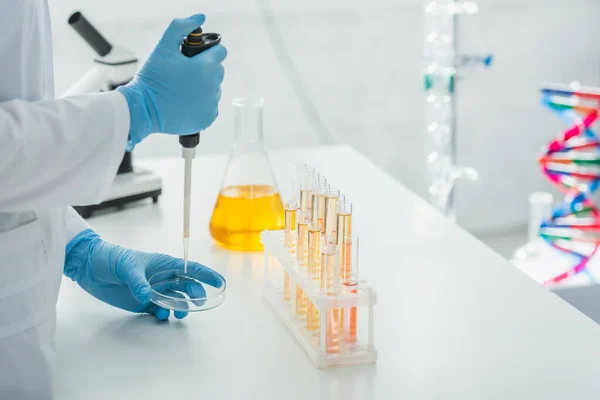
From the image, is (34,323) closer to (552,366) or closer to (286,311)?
(286,311)

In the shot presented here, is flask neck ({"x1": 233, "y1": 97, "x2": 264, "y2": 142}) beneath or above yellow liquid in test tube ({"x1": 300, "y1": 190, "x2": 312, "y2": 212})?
above

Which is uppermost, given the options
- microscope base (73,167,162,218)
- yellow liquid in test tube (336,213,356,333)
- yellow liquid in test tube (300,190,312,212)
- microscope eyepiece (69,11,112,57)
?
microscope eyepiece (69,11,112,57)

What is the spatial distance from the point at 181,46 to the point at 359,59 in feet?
8.11

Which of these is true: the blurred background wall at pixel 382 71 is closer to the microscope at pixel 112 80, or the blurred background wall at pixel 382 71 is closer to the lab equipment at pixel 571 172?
the lab equipment at pixel 571 172

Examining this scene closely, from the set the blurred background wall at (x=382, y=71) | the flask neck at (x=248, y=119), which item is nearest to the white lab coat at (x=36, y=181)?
the flask neck at (x=248, y=119)

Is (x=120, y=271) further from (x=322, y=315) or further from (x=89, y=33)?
(x=89, y=33)

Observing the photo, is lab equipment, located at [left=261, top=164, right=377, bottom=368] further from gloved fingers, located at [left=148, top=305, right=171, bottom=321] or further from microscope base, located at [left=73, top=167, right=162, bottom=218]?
microscope base, located at [left=73, top=167, right=162, bottom=218]

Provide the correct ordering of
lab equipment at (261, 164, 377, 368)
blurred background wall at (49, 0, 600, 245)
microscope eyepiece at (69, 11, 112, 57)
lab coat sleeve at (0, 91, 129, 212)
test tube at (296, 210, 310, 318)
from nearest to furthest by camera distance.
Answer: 1. lab coat sleeve at (0, 91, 129, 212)
2. lab equipment at (261, 164, 377, 368)
3. test tube at (296, 210, 310, 318)
4. microscope eyepiece at (69, 11, 112, 57)
5. blurred background wall at (49, 0, 600, 245)

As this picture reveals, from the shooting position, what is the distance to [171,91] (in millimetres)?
1078

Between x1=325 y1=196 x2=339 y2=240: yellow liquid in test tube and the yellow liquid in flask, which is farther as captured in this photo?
the yellow liquid in flask

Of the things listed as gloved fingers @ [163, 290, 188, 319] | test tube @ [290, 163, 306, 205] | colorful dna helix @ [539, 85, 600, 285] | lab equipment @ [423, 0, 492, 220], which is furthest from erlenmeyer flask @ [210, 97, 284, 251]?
colorful dna helix @ [539, 85, 600, 285]

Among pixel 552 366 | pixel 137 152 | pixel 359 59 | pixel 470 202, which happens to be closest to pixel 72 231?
pixel 552 366

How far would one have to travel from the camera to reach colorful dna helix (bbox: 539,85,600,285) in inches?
117

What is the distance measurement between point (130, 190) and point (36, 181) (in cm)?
75
